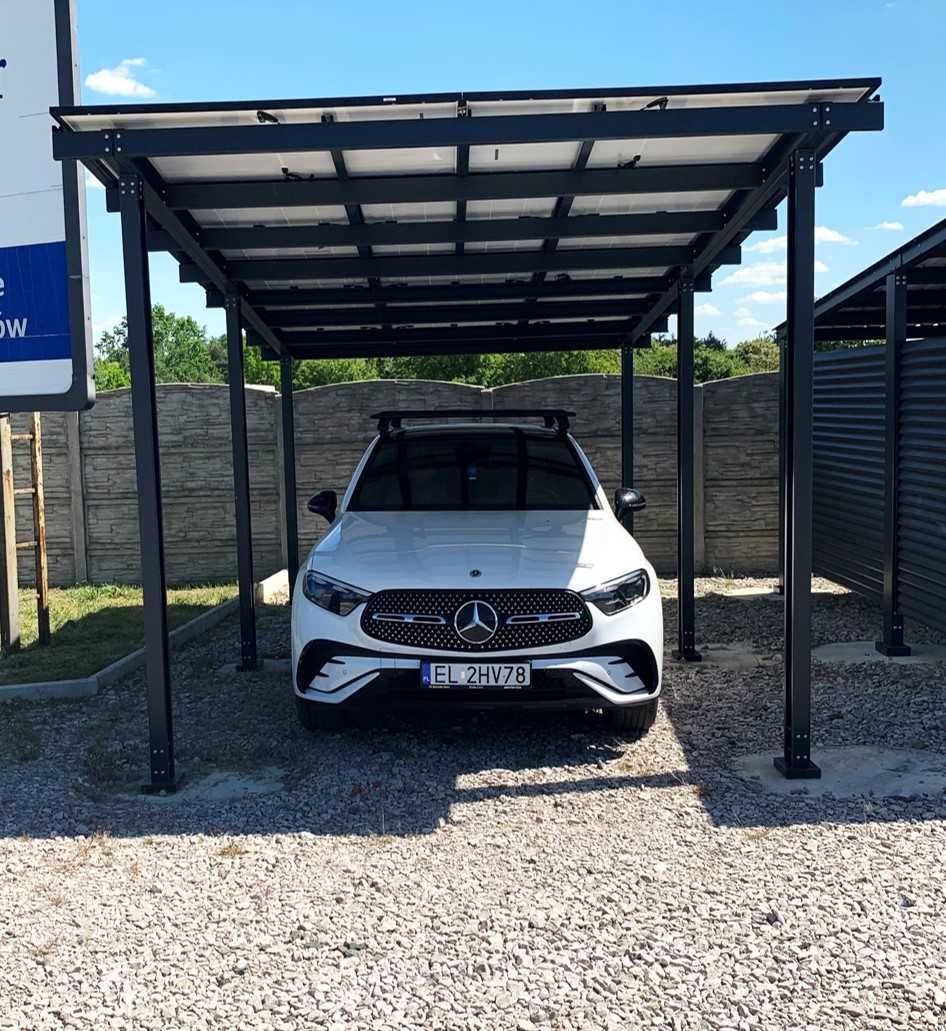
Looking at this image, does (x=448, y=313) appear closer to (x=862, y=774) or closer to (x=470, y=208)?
(x=470, y=208)

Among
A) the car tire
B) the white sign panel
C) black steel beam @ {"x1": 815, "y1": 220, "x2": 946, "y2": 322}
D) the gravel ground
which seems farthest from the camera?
black steel beam @ {"x1": 815, "y1": 220, "x2": 946, "y2": 322}

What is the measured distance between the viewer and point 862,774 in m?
5.02

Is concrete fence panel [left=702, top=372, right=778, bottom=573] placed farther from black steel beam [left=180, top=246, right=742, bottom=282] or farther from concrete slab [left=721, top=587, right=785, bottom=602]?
black steel beam [left=180, top=246, right=742, bottom=282]

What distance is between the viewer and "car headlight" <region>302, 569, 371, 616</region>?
17.2ft

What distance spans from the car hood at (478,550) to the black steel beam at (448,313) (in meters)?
3.07

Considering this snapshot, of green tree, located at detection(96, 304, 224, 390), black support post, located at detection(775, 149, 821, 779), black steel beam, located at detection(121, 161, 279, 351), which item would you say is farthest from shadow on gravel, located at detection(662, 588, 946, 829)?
green tree, located at detection(96, 304, 224, 390)

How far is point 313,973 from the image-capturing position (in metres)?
3.22

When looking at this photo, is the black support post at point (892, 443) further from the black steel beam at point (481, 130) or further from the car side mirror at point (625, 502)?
the black steel beam at point (481, 130)

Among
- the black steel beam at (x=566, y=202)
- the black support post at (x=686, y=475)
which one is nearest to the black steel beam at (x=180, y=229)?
the black steel beam at (x=566, y=202)

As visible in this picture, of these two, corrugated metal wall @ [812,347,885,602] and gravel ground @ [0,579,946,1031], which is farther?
corrugated metal wall @ [812,347,885,602]

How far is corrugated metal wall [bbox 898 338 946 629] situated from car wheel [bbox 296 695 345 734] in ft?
15.4

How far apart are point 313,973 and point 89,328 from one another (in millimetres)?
4738

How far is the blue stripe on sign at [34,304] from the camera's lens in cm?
675

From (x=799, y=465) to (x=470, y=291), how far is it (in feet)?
12.7
